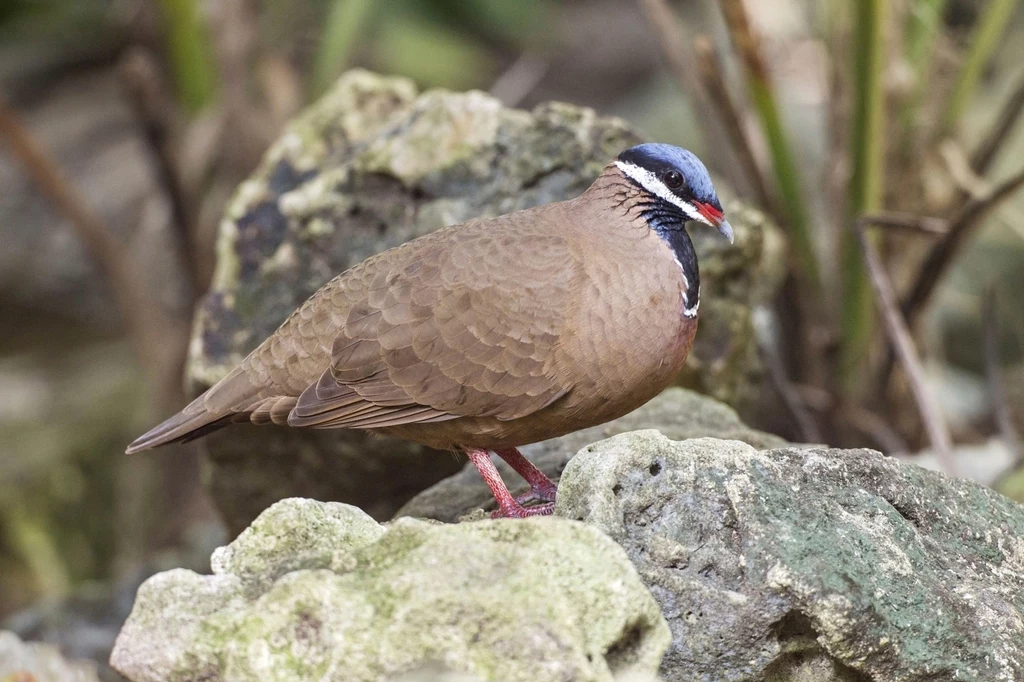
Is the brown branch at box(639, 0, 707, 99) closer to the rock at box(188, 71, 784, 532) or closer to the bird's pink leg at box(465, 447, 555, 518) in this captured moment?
the rock at box(188, 71, 784, 532)

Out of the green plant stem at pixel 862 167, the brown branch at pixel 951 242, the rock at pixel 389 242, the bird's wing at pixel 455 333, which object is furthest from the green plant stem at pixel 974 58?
the bird's wing at pixel 455 333

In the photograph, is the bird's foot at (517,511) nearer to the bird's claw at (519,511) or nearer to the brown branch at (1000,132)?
the bird's claw at (519,511)

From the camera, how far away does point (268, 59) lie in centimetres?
838

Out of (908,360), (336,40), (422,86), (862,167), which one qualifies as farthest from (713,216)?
(422,86)

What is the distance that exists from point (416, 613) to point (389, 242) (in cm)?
275

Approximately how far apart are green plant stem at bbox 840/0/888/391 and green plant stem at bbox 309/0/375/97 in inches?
119

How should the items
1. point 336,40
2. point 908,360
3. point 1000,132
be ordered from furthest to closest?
point 336,40 < point 1000,132 < point 908,360

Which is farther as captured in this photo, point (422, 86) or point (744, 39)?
point (422, 86)

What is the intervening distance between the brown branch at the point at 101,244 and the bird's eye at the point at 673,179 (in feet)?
13.3

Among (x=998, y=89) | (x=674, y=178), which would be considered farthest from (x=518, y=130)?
(x=998, y=89)

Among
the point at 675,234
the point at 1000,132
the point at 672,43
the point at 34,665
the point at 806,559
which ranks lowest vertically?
the point at 34,665

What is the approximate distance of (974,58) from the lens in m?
6.38

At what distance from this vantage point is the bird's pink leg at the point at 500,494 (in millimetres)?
3912

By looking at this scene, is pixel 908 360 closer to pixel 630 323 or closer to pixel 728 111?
pixel 728 111
